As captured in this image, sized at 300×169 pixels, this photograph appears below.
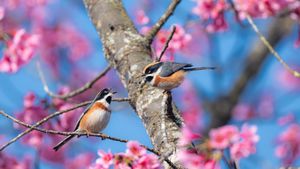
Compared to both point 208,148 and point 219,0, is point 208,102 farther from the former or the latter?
point 208,148

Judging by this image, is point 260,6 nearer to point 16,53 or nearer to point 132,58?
→ point 132,58

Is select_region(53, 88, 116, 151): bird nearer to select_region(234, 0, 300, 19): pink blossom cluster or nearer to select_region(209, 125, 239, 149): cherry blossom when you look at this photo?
select_region(234, 0, 300, 19): pink blossom cluster

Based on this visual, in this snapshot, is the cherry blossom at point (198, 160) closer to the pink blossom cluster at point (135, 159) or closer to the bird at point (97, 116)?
the pink blossom cluster at point (135, 159)

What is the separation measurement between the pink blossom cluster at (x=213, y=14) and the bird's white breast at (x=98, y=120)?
1412 millimetres

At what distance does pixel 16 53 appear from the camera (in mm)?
4977

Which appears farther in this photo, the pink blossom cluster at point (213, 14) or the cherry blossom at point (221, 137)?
the pink blossom cluster at point (213, 14)

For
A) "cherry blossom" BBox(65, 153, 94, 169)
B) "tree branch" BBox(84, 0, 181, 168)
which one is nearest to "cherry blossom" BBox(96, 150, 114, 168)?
"tree branch" BBox(84, 0, 181, 168)

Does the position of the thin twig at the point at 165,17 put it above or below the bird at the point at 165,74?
above

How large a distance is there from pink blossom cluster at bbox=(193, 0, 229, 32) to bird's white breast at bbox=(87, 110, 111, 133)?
4.63ft

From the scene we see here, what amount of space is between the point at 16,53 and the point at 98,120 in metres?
1.17

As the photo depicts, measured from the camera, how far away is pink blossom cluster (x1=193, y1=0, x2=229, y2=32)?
5.09m

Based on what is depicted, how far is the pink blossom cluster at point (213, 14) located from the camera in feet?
16.7

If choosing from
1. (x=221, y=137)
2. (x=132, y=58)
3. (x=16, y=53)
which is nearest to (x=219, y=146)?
(x=221, y=137)

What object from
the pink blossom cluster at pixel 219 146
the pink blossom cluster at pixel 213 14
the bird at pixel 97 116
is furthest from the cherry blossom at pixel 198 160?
the pink blossom cluster at pixel 213 14
